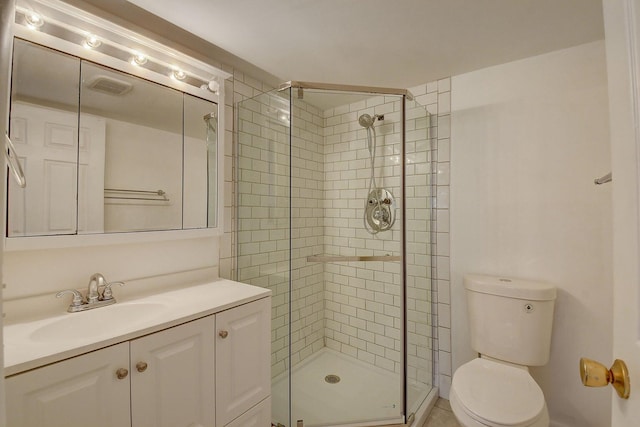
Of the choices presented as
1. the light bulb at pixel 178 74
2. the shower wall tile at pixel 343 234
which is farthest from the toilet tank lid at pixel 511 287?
the light bulb at pixel 178 74

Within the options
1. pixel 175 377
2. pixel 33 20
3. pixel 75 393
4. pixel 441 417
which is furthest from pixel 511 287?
pixel 33 20

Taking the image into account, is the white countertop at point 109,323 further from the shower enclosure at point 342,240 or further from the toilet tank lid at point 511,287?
the toilet tank lid at point 511,287

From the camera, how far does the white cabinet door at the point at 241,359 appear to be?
136 cm

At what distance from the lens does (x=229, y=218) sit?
2.03 m

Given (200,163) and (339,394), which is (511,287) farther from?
(200,163)

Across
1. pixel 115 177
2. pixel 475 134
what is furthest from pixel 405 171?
pixel 115 177

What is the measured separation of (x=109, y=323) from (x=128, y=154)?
0.80 m

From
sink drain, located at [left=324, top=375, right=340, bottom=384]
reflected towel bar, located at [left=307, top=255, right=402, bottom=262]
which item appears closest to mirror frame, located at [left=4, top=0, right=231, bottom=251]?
reflected towel bar, located at [left=307, top=255, right=402, bottom=262]

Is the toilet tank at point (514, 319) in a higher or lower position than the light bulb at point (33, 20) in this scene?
lower

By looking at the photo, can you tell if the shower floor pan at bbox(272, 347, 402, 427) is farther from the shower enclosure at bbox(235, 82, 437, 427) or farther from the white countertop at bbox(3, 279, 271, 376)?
the white countertop at bbox(3, 279, 271, 376)

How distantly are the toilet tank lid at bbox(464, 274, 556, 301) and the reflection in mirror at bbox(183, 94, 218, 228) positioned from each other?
1.65 metres

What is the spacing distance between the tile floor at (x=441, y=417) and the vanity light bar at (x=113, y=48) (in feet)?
8.20

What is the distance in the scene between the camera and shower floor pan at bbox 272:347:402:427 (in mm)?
1838

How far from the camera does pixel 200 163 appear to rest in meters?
1.83
